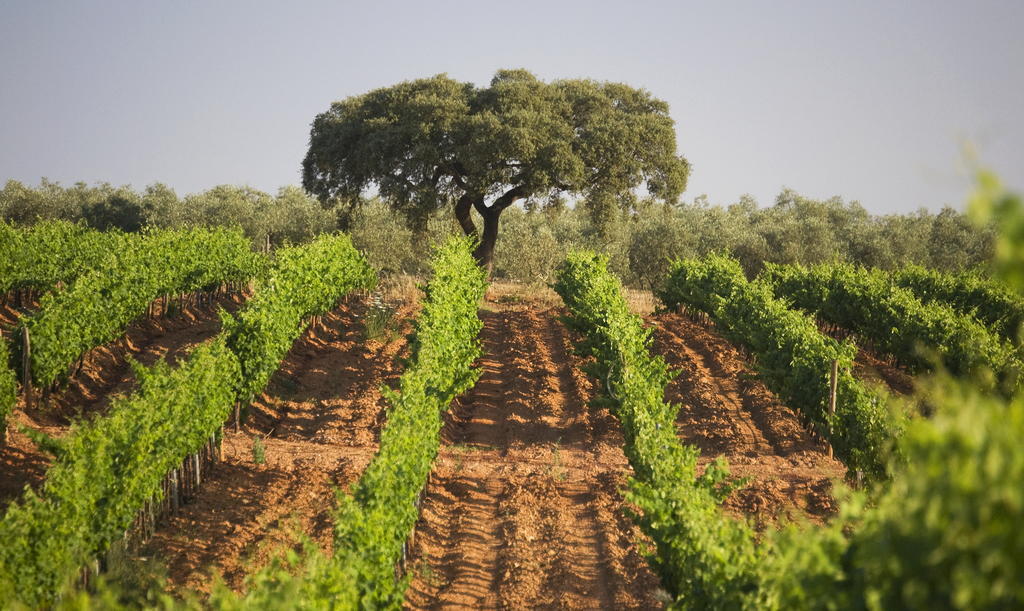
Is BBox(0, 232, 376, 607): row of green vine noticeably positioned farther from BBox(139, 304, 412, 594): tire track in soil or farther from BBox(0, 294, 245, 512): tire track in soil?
BBox(139, 304, 412, 594): tire track in soil

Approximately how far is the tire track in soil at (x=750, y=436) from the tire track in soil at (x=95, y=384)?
10051 millimetres

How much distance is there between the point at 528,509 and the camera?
12891 millimetres

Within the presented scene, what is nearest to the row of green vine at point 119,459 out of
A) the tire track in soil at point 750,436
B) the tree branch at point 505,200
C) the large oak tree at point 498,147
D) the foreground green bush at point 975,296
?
the tire track in soil at point 750,436

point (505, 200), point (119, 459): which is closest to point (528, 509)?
point (119, 459)

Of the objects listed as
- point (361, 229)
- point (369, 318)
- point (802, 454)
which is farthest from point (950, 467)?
point (361, 229)

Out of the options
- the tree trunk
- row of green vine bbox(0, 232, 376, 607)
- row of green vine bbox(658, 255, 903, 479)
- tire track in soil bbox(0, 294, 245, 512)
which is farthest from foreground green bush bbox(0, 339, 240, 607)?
the tree trunk

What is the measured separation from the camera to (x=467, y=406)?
749 inches

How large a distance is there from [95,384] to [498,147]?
54.3ft

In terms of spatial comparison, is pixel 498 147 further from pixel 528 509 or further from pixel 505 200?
pixel 528 509

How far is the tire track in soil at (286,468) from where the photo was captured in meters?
10.9

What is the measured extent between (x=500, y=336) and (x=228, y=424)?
35.2 feet

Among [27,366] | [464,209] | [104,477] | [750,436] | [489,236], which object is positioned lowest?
[750,436]

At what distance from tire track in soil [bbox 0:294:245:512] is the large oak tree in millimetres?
8856

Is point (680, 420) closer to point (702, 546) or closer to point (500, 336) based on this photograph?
point (500, 336)
